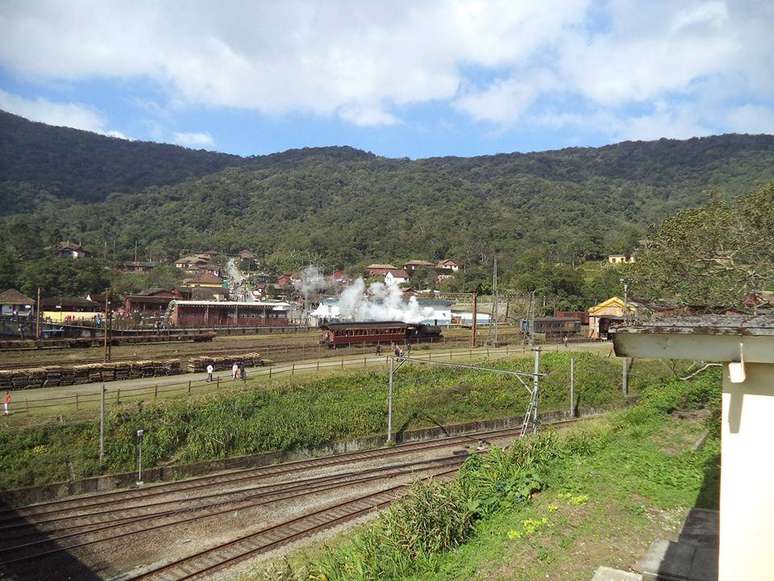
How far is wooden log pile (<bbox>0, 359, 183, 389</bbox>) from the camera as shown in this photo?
27672 millimetres

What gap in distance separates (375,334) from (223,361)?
1456 centimetres

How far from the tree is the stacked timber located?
921 inches

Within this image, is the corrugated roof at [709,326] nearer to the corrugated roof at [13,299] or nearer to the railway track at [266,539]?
the railway track at [266,539]

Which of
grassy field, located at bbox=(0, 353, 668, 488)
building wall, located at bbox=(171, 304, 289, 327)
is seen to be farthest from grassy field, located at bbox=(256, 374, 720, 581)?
building wall, located at bbox=(171, 304, 289, 327)

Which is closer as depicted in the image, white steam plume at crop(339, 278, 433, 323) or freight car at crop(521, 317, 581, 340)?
freight car at crop(521, 317, 581, 340)

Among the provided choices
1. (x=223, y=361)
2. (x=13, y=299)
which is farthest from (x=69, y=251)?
(x=223, y=361)

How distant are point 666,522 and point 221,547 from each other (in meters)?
11.3

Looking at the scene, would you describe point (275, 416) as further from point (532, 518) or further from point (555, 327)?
point (555, 327)

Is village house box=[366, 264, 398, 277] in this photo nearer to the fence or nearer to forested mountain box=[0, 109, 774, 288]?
forested mountain box=[0, 109, 774, 288]

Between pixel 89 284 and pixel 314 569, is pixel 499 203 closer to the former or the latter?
pixel 89 284

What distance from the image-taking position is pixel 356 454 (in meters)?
24.2

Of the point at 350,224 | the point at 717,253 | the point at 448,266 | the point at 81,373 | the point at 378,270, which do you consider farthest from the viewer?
the point at 350,224

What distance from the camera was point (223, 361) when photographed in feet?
113

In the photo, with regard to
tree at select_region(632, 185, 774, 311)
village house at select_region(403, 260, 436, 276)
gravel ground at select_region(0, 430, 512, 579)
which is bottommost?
gravel ground at select_region(0, 430, 512, 579)
